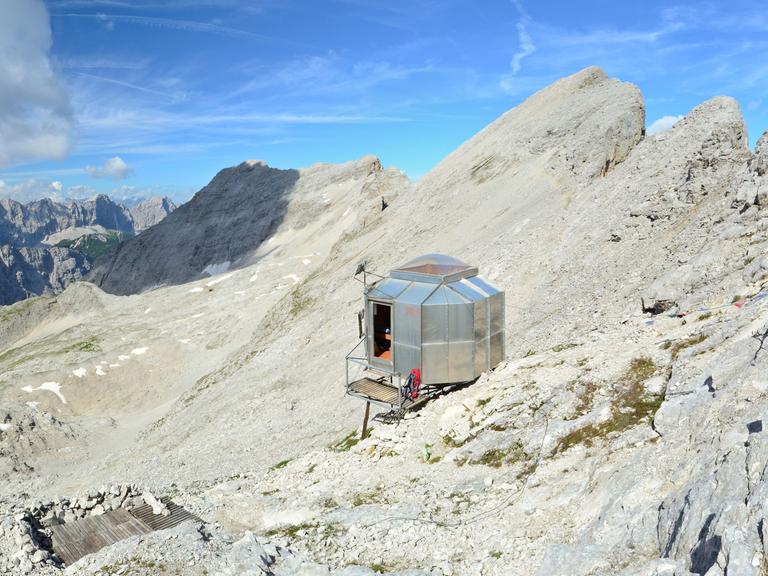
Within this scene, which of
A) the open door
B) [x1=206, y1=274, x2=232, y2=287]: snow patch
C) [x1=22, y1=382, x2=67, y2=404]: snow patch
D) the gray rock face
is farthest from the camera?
the gray rock face

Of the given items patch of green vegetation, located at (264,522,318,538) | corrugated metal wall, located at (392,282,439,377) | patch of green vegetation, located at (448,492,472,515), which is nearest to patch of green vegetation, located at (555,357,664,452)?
patch of green vegetation, located at (448,492,472,515)

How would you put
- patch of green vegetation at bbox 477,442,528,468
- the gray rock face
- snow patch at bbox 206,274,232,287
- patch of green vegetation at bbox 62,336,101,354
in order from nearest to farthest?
patch of green vegetation at bbox 477,442,528,468, patch of green vegetation at bbox 62,336,101,354, snow patch at bbox 206,274,232,287, the gray rock face

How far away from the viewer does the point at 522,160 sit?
2288 inches

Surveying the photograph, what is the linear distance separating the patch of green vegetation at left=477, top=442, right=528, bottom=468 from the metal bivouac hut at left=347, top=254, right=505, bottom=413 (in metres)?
4.86

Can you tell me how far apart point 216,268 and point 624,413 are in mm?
116663

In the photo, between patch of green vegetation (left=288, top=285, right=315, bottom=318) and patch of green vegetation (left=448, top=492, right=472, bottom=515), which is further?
patch of green vegetation (left=288, top=285, right=315, bottom=318)

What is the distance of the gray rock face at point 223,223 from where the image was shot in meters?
123

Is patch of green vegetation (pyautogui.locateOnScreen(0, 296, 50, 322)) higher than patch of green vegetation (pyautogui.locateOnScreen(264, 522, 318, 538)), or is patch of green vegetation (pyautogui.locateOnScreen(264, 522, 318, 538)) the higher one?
patch of green vegetation (pyautogui.locateOnScreen(0, 296, 50, 322))

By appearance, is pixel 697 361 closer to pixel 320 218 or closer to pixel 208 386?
pixel 208 386

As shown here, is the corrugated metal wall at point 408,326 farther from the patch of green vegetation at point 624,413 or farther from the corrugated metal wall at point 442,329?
the patch of green vegetation at point 624,413

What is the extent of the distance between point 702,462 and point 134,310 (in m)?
95.7

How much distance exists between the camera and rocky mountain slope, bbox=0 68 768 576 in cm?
1084

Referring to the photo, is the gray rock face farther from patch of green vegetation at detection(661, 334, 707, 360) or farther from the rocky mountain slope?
patch of green vegetation at detection(661, 334, 707, 360)

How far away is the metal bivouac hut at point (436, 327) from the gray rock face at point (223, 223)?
308 feet
